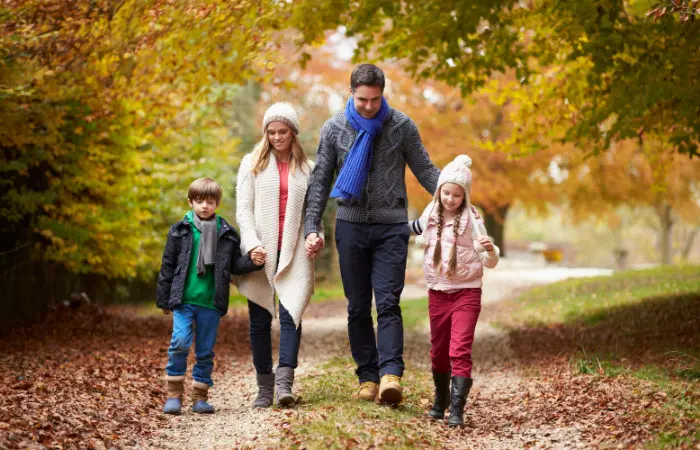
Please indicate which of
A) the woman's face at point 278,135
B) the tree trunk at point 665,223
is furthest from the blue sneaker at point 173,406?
the tree trunk at point 665,223

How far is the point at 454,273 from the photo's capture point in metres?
5.23

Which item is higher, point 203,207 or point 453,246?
point 203,207

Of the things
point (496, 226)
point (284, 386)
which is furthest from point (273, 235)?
point (496, 226)

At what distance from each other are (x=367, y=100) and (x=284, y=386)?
6.63 ft

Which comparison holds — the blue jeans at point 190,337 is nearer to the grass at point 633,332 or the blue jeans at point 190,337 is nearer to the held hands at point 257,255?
the held hands at point 257,255

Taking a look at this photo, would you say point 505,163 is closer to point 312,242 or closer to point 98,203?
point 98,203

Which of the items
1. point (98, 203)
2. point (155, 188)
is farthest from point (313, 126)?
point (98, 203)

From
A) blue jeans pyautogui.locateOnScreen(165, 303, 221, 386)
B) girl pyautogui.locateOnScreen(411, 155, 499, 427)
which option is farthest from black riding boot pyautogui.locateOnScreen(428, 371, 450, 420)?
blue jeans pyautogui.locateOnScreen(165, 303, 221, 386)

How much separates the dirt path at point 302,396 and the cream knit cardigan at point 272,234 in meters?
0.83

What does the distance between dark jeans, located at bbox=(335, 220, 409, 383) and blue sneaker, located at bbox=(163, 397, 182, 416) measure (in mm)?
1313

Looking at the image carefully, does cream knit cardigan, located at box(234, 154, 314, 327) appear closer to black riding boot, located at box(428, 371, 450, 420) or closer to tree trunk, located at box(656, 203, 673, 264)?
black riding boot, located at box(428, 371, 450, 420)

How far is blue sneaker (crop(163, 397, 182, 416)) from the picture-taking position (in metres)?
5.63

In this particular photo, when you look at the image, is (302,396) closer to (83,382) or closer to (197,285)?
(197,285)

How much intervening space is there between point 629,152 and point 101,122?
1687 centimetres
